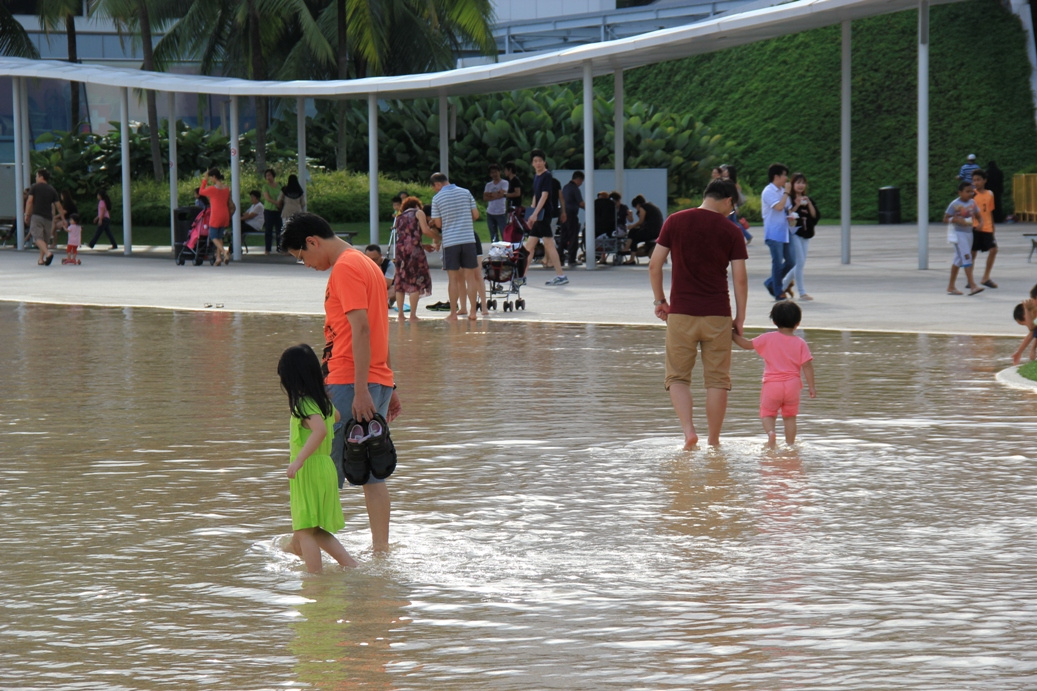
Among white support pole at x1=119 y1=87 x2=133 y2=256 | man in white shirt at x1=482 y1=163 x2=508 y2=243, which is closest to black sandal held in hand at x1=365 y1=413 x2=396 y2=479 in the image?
man in white shirt at x1=482 y1=163 x2=508 y2=243

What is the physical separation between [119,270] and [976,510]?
21159mm

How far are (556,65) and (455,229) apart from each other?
7.98 meters

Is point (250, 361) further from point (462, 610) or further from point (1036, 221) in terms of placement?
point (1036, 221)

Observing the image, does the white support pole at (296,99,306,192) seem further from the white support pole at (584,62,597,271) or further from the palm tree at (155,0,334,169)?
the white support pole at (584,62,597,271)

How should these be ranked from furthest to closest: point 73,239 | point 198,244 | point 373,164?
point 73,239 < point 198,244 < point 373,164

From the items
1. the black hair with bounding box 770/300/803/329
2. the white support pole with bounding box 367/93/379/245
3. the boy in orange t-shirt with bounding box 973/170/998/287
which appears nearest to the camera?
the black hair with bounding box 770/300/803/329

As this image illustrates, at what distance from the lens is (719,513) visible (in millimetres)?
7207

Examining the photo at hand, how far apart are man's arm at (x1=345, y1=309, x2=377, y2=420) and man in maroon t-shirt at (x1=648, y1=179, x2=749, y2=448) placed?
314cm

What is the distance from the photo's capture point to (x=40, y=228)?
90.8 ft

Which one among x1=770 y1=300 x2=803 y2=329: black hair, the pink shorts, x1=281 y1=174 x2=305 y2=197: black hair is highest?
x1=281 y1=174 x2=305 y2=197: black hair

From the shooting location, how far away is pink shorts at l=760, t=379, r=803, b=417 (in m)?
8.93

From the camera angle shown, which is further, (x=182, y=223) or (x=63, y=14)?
(x=63, y=14)

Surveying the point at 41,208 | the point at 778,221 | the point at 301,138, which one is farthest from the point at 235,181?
the point at 778,221

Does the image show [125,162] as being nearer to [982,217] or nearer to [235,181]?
[235,181]
